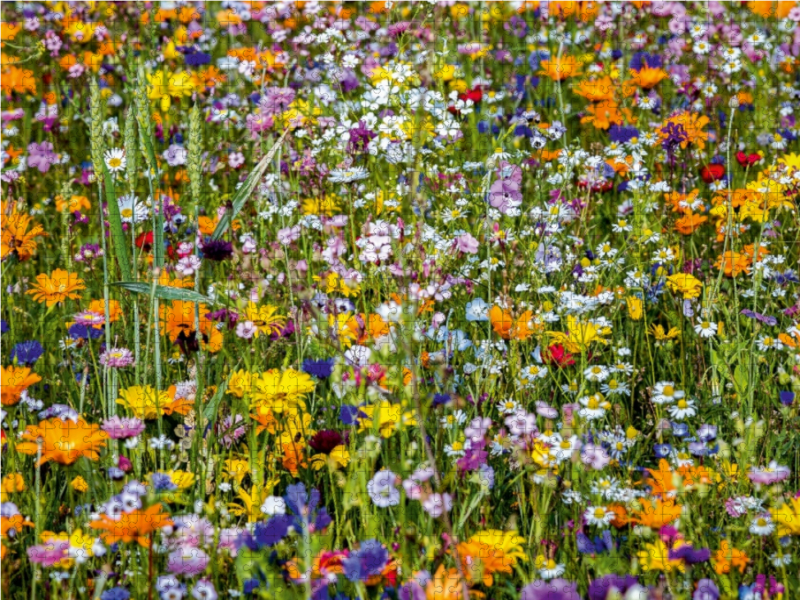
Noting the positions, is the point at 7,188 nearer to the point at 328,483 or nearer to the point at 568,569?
the point at 328,483

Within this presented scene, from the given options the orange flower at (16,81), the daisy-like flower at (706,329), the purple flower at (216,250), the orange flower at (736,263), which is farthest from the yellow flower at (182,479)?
the orange flower at (16,81)

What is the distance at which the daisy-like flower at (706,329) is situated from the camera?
2.07m

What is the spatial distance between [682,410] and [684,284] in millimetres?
458

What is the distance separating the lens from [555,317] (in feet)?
6.58

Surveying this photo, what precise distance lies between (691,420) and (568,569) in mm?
565

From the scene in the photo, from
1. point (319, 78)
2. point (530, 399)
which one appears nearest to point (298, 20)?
point (319, 78)

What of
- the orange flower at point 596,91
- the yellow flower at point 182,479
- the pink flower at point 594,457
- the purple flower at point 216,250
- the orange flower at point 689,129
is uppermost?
the orange flower at point 596,91

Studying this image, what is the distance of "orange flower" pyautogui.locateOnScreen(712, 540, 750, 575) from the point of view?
136 cm

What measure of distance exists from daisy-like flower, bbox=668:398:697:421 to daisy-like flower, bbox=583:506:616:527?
14.1 inches

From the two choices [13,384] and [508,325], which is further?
[508,325]

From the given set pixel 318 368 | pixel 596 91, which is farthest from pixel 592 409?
pixel 596 91

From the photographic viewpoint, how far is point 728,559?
4.59ft

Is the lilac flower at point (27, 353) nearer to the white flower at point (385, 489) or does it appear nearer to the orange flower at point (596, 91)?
the white flower at point (385, 489)

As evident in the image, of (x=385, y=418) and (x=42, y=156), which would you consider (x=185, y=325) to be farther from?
(x=42, y=156)
